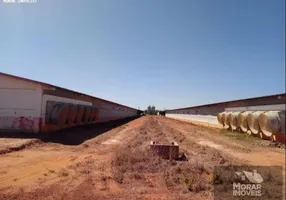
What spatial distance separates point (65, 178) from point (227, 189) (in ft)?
13.3

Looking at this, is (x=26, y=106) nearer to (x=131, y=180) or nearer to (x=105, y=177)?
(x=105, y=177)

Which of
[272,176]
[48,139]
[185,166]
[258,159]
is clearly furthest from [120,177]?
[48,139]

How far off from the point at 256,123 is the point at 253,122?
0.38 meters

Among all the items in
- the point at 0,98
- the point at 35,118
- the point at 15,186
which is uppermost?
the point at 0,98

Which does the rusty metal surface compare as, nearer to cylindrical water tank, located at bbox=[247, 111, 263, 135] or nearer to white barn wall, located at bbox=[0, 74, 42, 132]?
cylindrical water tank, located at bbox=[247, 111, 263, 135]

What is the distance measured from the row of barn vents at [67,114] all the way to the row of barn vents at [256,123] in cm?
1397

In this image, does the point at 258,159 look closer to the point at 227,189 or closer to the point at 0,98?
the point at 227,189

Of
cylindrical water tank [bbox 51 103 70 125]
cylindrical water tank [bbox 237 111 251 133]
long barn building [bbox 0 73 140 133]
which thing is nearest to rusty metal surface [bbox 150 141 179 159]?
long barn building [bbox 0 73 140 133]

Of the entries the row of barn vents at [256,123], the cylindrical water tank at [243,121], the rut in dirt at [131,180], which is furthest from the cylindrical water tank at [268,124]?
the rut in dirt at [131,180]

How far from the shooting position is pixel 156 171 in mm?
7891

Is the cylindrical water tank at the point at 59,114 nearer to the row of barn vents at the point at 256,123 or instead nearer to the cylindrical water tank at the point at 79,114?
the cylindrical water tank at the point at 79,114

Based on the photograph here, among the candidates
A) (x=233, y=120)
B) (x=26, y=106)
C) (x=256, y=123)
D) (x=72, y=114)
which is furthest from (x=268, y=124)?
(x=72, y=114)

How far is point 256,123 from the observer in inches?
724

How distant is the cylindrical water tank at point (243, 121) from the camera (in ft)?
67.7
